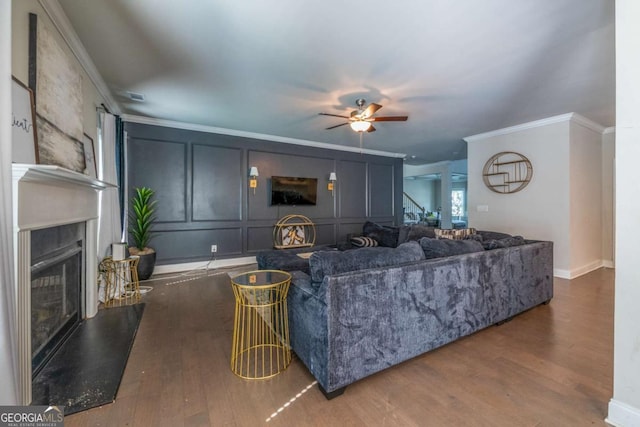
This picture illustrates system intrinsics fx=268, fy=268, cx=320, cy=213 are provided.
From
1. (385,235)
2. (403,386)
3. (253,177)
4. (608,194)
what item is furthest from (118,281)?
A: (608,194)

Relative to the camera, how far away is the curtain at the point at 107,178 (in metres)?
3.20

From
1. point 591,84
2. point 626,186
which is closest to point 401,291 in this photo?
point 626,186

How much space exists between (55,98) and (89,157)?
97 cm

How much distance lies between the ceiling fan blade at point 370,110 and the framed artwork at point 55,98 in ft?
A: 9.36

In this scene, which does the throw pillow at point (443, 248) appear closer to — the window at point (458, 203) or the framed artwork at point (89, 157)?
the framed artwork at point (89, 157)

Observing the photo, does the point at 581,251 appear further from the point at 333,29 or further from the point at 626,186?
the point at 333,29

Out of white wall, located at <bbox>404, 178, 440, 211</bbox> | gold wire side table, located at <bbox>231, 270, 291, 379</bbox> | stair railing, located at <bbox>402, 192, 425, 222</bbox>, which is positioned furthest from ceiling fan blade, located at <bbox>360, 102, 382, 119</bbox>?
white wall, located at <bbox>404, 178, 440, 211</bbox>

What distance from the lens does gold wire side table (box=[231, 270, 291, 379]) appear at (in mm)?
1882

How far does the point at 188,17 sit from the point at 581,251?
6.24m

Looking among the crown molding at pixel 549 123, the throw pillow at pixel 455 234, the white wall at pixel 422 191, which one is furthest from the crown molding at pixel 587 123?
the white wall at pixel 422 191

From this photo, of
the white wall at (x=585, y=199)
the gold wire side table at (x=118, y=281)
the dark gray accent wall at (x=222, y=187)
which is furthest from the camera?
the dark gray accent wall at (x=222, y=187)

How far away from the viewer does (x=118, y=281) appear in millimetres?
3254

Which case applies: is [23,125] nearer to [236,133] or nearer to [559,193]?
[236,133]

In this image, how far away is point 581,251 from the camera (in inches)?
175
